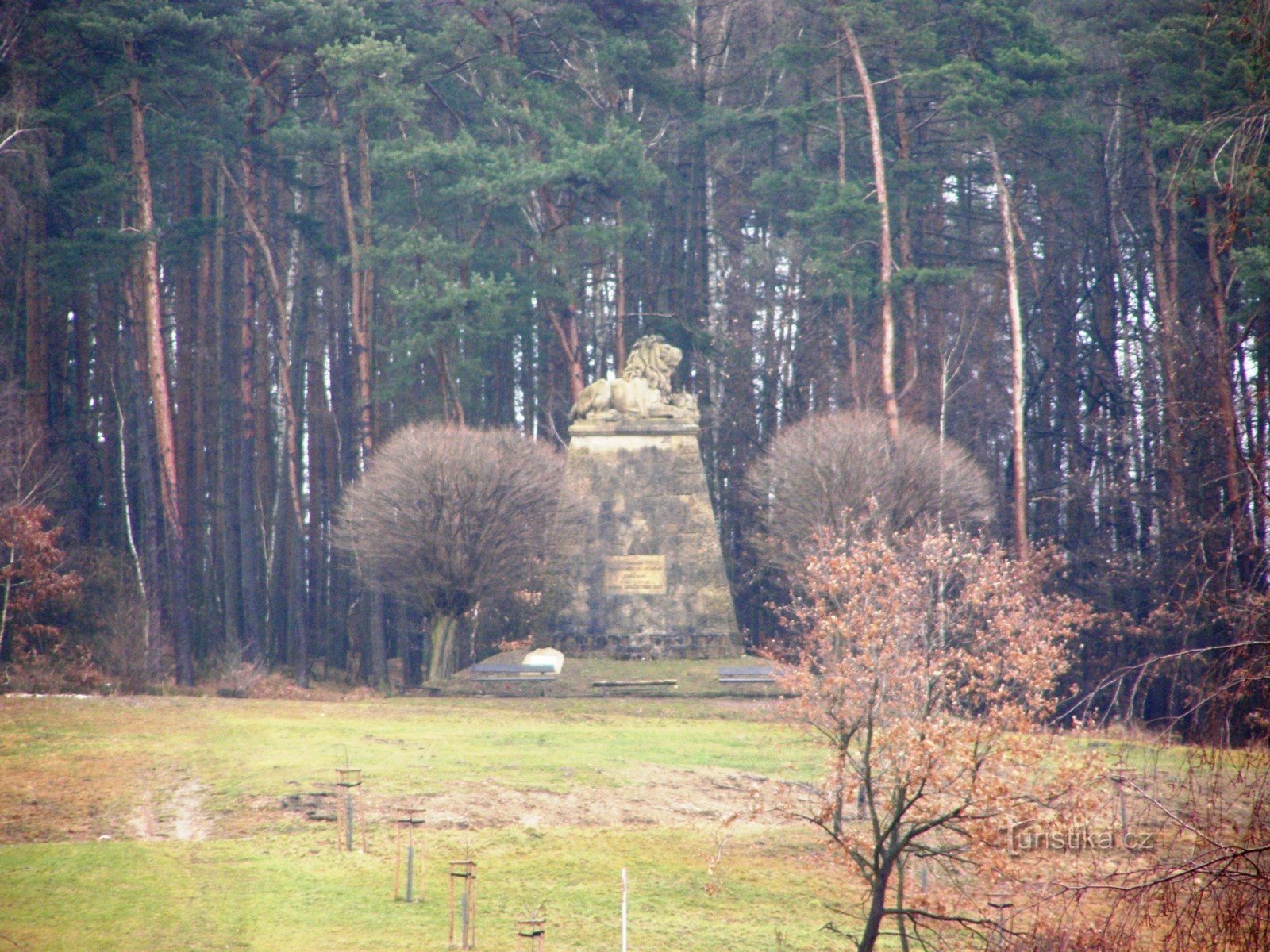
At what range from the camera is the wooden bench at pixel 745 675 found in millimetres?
23234

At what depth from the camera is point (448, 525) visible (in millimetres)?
25453

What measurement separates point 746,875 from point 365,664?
81.9 feet

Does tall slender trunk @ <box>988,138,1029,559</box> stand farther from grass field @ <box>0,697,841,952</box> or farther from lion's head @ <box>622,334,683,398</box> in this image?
grass field @ <box>0,697,841,952</box>

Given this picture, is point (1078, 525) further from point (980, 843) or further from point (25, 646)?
point (980, 843)

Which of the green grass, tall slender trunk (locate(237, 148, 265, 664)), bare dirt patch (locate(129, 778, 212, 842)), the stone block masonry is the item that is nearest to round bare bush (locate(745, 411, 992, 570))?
the stone block masonry

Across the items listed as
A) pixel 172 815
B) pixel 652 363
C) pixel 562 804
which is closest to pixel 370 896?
pixel 172 815

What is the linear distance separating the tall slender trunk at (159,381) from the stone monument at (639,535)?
24.4 ft

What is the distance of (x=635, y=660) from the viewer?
2500 centimetres

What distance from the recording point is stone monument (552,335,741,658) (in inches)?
1010

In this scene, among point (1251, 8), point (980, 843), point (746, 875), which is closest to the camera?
point (1251, 8)

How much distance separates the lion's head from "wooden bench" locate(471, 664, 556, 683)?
6501 millimetres

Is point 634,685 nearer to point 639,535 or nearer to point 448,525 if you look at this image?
point 639,535

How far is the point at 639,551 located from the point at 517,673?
3846 millimetres

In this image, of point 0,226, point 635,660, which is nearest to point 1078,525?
point 635,660
